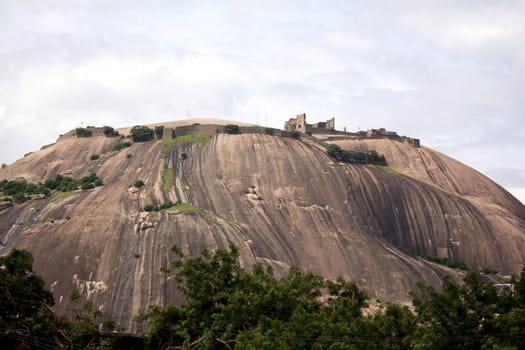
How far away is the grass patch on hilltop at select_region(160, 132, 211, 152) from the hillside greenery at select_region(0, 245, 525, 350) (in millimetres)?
65763

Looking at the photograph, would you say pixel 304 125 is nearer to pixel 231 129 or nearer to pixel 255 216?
pixel 231 129

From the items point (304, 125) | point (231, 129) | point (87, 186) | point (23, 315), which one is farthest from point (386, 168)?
point (23, 315)

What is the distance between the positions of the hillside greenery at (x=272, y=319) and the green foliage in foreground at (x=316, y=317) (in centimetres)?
5

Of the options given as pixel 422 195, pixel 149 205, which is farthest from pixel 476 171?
pixel 149 205

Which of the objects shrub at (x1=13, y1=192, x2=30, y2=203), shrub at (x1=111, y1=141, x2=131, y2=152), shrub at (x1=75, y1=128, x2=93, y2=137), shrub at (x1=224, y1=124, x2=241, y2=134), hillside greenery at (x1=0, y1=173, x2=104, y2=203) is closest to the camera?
shrub at (x1=13, y1=192, x2=30, y2=203)

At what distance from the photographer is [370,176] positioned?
105625 millimetres

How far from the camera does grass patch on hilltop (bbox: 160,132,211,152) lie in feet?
349

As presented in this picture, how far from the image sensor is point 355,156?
110438mm

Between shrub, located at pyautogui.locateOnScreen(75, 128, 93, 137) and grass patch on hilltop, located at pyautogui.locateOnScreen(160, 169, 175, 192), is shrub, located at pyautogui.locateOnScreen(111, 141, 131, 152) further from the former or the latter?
grass patch on hilltop, located at pyautogui.locateOnScreen(160, 169, 175, 192)

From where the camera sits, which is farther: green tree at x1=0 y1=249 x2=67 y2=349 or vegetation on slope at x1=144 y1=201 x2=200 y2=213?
vegetation on slope at x1=144 y1=201 x2=200 y2=213

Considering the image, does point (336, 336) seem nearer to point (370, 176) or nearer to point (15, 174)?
point (370, 176)

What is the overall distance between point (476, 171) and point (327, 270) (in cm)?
4771

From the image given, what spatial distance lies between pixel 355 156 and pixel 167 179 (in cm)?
3019

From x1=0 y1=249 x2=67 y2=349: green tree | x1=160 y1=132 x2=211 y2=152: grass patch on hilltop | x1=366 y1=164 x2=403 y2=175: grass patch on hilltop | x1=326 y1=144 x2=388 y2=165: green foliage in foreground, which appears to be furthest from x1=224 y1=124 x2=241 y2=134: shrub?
x1=0 y1=249 x2=67 y2=349: green tree
